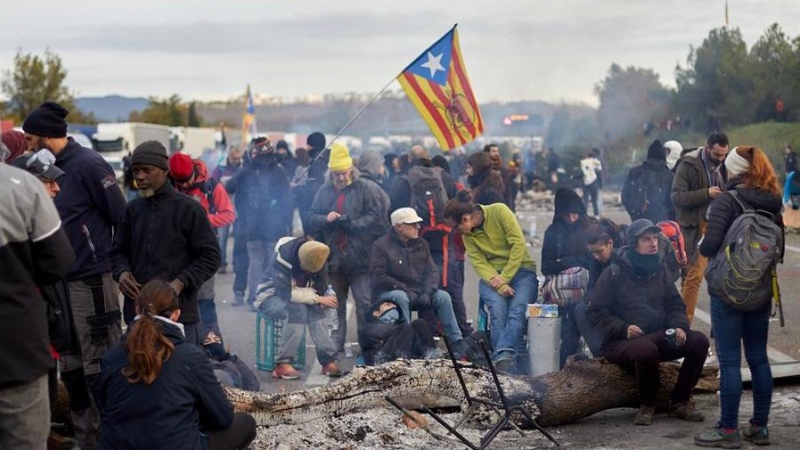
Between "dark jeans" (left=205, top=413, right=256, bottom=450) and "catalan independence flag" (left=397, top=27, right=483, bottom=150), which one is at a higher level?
"catalan independence flag" (left=397, top=27, right=483, bottom=150)

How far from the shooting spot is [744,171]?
7355mm

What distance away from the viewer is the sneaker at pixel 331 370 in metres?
9.97

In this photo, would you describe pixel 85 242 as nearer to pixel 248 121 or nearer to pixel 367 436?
pixel 367 436

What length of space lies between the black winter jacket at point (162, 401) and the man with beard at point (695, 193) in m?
6.11

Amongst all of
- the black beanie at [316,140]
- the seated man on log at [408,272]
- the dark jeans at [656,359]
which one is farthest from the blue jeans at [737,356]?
the black beanie at [316,140]

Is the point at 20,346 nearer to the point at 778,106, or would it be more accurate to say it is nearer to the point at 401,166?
the point at 401,166

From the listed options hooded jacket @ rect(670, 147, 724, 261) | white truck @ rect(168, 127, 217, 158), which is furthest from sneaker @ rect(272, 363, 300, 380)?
white truck @ rect(168, 127, 217, 158)

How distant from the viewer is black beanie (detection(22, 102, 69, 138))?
23.7 ft

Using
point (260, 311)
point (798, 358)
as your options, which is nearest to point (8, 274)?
point (260, 311)

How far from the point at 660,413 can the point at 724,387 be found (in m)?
0.85

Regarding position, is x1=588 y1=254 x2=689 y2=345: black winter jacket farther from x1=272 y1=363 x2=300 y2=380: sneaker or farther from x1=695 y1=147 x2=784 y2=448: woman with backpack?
x1=272 y1=363 x2=300 y2=380: sneaker

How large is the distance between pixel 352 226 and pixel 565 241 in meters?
2.32

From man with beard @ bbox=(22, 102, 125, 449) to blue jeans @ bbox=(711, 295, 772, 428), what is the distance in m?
3.62

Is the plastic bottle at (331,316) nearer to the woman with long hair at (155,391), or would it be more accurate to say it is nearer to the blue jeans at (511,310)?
the blue jeans at (511,310)
